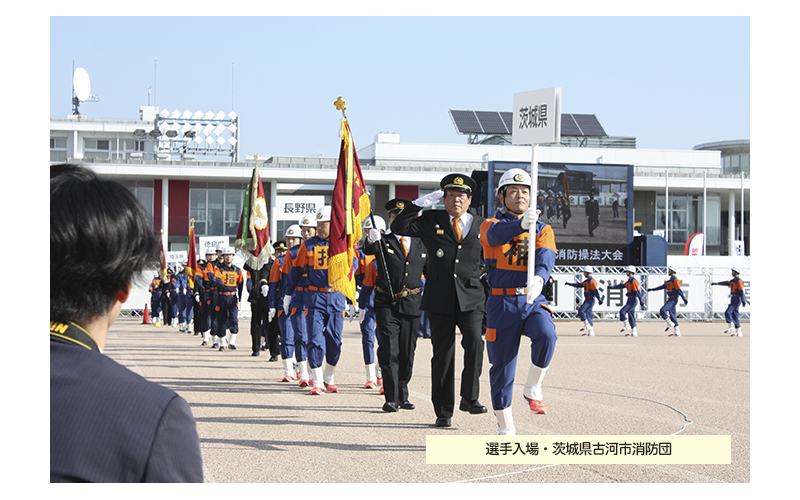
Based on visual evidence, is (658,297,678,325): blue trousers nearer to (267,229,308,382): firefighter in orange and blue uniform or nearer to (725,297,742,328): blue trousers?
(725,297,742,328): blue trousers

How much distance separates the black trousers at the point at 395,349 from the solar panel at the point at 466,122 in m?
37.6

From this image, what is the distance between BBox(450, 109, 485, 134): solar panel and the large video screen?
1706 centimetres

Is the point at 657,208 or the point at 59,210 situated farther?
the point at 657,208

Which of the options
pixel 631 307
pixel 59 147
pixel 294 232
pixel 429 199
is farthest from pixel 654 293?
pixel 59 147

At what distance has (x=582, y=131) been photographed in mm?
47969

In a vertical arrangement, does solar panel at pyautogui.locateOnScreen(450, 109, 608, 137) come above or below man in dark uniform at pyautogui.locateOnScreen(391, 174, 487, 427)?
above

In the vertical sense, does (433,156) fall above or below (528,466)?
above

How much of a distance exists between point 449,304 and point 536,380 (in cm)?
138

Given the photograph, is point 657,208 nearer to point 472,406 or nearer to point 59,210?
point 472,406

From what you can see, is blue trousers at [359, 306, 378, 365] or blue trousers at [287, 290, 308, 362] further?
blue trousers at [359, 306, 378, 365]

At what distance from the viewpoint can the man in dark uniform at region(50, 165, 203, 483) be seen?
5.04ft

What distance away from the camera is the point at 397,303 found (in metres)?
8.67

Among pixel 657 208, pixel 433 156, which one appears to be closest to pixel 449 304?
pixel 433 156

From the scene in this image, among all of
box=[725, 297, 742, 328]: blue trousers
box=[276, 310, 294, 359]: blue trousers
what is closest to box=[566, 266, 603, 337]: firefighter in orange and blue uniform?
box=[725, 297, 742, 328]: blue trousers
